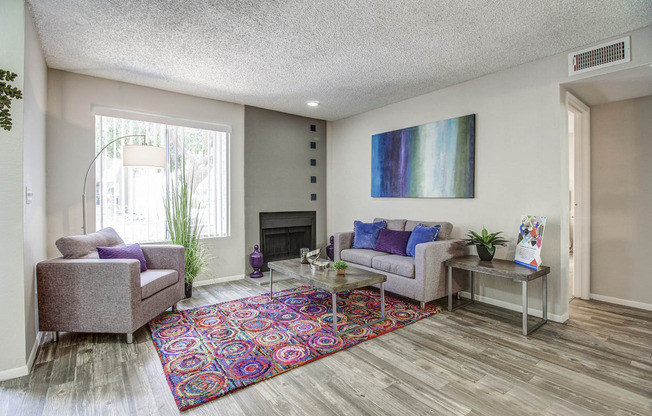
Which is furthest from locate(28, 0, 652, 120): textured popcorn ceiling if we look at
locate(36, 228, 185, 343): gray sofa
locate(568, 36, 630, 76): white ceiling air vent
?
locate(36, 228, 185, 343): gray sofa

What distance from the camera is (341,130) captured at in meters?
5.74

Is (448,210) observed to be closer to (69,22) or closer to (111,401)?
(111,401)

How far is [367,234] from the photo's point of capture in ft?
14.6

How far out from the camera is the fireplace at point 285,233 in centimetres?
517

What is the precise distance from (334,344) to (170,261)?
6.44ft

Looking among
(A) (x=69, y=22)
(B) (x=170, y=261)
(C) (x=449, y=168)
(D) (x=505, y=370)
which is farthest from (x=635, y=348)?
(A) (x=69, y=22)

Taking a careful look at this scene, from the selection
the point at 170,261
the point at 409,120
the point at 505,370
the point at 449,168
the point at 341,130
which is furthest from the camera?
the point at 341,130

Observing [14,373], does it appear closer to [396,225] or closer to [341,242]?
[341,242]

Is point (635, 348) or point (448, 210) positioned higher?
point (448, 210)

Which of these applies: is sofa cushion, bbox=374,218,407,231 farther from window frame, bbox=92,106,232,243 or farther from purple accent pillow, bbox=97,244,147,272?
purple accent pillow, bbox=97,244,147,272

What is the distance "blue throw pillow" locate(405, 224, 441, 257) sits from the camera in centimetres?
372

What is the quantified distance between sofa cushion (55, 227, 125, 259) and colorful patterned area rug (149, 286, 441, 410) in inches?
34.3

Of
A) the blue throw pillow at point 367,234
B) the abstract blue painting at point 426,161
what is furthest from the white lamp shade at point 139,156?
the abstract blue painting at point 426,161

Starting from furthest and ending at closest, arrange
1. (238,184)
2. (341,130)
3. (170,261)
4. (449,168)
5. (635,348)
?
(341,130) < (238,184) < (449,168) < (170,261) < (635,348)
